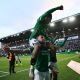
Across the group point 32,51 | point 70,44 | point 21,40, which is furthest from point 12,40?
point 32,51

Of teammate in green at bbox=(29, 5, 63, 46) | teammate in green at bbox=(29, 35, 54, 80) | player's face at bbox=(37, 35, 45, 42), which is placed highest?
teammate in green at bbox=(29, 5, 63, 46)

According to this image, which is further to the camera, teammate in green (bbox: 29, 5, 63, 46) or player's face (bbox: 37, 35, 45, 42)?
player's face (bbox: 37, 35, 45, 42)

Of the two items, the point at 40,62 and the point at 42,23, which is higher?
the point at 42,23

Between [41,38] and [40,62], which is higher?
[41,38]

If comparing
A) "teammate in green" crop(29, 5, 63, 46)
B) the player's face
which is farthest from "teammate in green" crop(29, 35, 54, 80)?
"teammate in green" crop(29, 5, 63, 46)

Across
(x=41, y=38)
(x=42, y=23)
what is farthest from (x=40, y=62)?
(x=42, y=23)

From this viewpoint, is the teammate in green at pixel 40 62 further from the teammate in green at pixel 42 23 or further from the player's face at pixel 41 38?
the teammate in green at pixel 42 23

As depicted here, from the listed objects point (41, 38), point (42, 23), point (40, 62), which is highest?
point (42, 23)

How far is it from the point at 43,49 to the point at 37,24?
668mm

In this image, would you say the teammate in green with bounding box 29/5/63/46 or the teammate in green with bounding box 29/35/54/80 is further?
the teammate in green with bounding box 29/35/54/80

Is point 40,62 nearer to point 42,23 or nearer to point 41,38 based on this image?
point 41,38

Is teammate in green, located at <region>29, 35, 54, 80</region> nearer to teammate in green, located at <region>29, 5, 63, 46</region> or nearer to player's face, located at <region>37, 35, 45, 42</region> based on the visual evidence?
player's face, located at <region>37, 35, 45, 42</region>

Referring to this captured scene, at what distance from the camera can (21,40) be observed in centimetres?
11162

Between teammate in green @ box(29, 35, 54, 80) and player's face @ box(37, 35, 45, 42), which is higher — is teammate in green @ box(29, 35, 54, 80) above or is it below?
below
